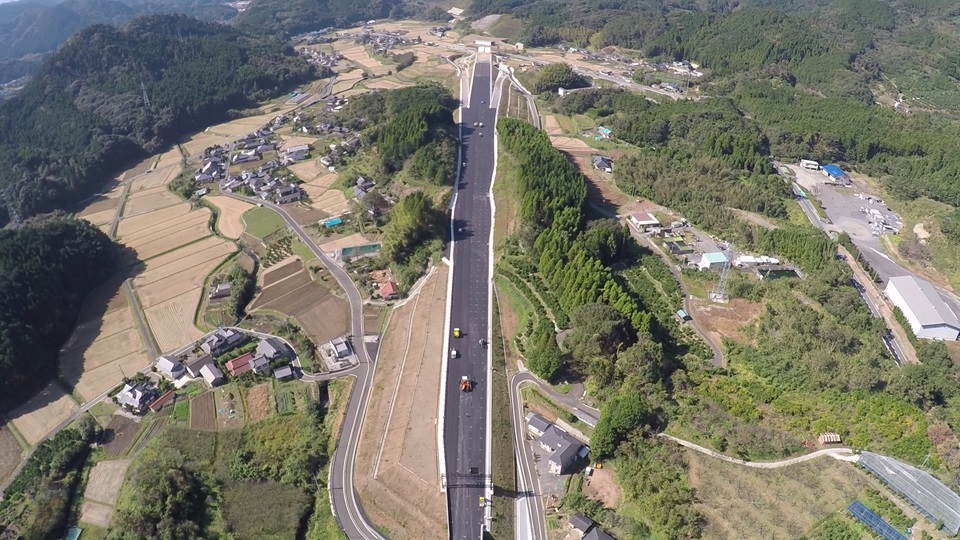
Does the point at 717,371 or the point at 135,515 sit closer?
the point at 135,515

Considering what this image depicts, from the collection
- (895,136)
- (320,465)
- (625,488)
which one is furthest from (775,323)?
(895,136)

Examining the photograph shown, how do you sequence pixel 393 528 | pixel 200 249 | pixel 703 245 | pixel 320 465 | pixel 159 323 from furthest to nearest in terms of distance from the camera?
pixel 200 249
pixel 703 245
pixel 159 323
pixel 320 465
pixel 393 528

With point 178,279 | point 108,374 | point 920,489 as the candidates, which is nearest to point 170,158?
point 178,279

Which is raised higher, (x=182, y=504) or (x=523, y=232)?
(x=523, y=232)

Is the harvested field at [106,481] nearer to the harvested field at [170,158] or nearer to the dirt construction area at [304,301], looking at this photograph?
Result: the dirt construction area at [304,301]

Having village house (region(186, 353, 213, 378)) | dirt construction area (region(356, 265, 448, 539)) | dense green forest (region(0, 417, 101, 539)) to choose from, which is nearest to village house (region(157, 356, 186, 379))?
village house (region(186, 353, 213, 378))

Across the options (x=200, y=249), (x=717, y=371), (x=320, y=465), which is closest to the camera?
(x=320, y=465)

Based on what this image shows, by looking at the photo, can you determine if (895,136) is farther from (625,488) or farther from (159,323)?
(159,323)

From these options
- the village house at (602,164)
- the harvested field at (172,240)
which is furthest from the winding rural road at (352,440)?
the village house at (602,164)
